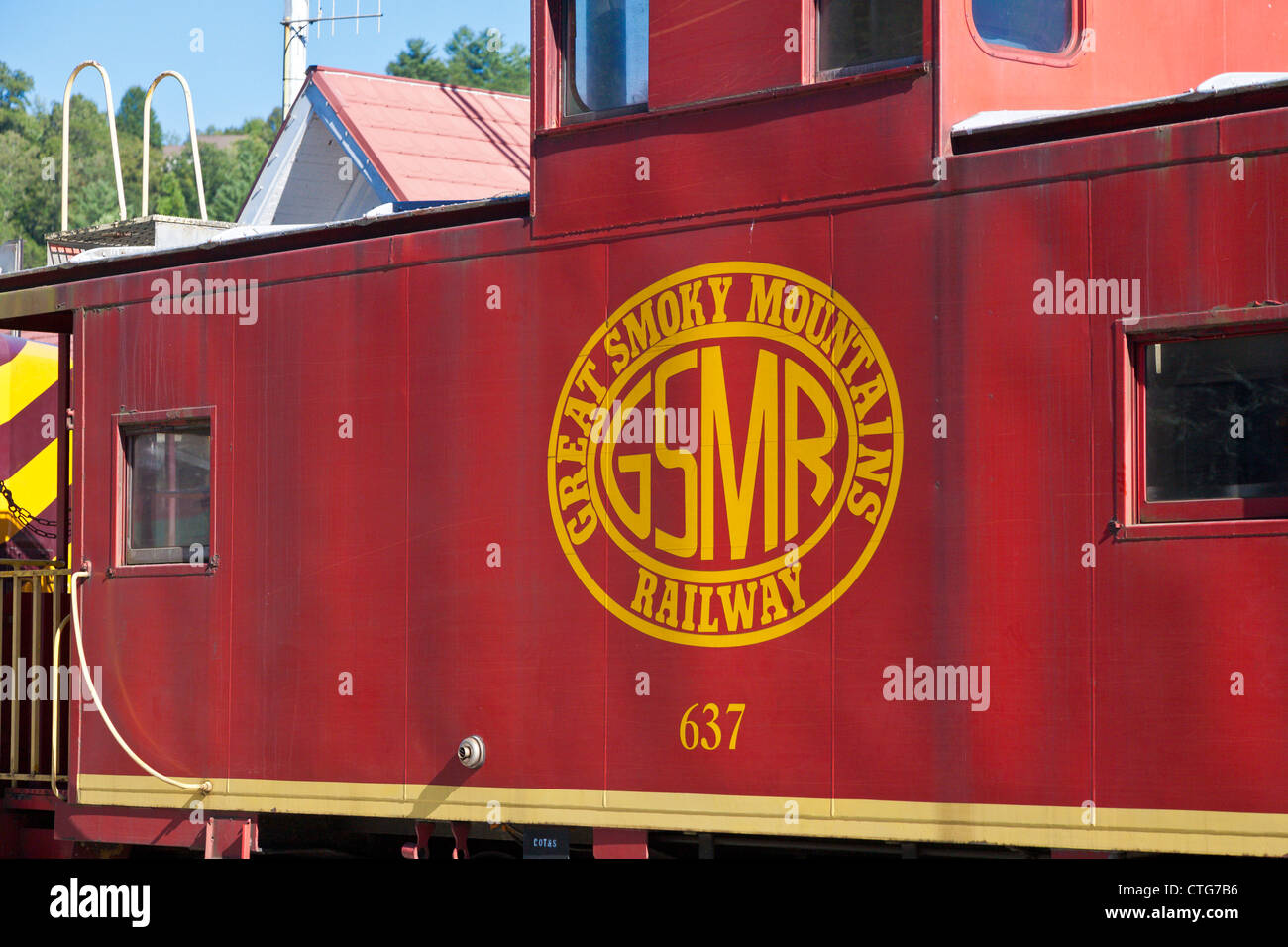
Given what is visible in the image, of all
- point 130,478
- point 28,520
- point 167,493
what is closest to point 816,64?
point 167,493

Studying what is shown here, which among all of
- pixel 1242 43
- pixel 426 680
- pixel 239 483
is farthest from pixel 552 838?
pixel 1242 43

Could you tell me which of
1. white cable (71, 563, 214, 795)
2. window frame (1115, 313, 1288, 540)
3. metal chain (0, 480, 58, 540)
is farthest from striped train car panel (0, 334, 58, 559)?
window frame (1115, 313, 1288, 540)

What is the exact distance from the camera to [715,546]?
5648mm

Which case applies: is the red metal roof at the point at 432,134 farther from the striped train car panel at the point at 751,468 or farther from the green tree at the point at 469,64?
the green tree at the point at 469,64

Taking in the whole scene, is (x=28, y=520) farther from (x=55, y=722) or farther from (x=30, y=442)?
(x=55, y=722)

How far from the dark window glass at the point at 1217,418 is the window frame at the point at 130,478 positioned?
4.06 m

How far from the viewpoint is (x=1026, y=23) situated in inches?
228

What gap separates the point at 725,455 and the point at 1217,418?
65.9 inches

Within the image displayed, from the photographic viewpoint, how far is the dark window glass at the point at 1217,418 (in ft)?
15.5

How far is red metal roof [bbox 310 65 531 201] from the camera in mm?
20047

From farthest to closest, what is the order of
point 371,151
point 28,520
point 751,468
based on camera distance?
point 371,151
point 28,520
point 751,468

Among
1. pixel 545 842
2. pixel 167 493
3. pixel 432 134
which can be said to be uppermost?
pixel 432 134

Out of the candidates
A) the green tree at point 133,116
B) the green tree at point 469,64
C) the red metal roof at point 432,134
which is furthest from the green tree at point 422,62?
the red metal roof at point 432,134

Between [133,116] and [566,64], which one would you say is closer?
[566,64]
